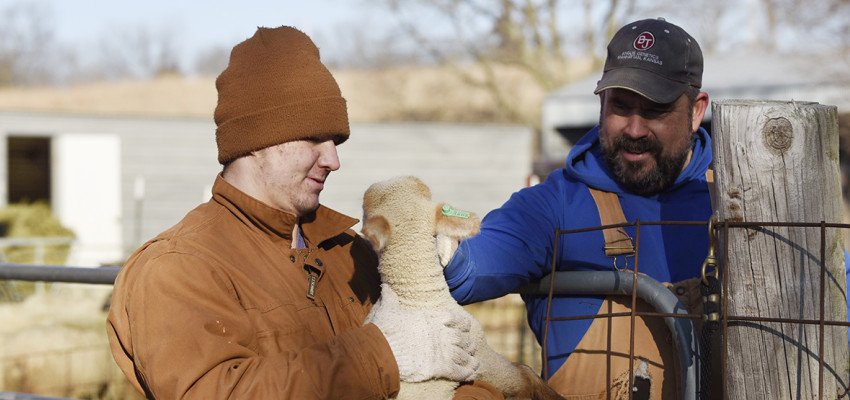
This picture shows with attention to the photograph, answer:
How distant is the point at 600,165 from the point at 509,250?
0.52 metres

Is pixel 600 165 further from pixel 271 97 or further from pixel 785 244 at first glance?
pixel 271 97

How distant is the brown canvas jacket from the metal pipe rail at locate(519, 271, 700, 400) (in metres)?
0.67

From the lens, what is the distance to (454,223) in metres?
2.32

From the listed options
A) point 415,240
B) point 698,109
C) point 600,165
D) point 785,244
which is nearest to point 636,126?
point 600,165

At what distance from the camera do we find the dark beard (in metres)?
2.87

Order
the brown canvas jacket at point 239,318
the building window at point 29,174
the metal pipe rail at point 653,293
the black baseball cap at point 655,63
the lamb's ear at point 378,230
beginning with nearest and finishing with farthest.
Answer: the brown canvas jacket at point 239,318
the lamb's ear at point 378,230
the metal pipe rail at point 653,293
the black baseball cap at point 655,63
the building window at point 29,174

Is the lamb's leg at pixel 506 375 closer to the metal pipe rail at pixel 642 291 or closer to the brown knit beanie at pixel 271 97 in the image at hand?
the metal pipe rail at pixel 642 291

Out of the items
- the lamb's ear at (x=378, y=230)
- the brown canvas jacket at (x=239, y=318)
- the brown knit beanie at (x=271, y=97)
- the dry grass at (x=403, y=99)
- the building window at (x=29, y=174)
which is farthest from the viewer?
the dry grass at (x=403, y=99)

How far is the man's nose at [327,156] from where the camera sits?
2574 millimetres

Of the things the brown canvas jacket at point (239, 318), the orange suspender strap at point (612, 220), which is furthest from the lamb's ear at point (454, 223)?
the orange suspender strap at point (612, 220)

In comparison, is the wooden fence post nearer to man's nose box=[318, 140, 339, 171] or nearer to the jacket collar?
man's nose box=[318, 140, 339, 171]

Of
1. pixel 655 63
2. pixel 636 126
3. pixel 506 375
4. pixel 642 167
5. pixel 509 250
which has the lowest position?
pixel 506 375

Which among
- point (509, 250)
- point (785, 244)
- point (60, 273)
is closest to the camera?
point (785, 244)

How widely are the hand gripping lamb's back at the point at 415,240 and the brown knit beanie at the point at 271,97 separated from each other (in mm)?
342
